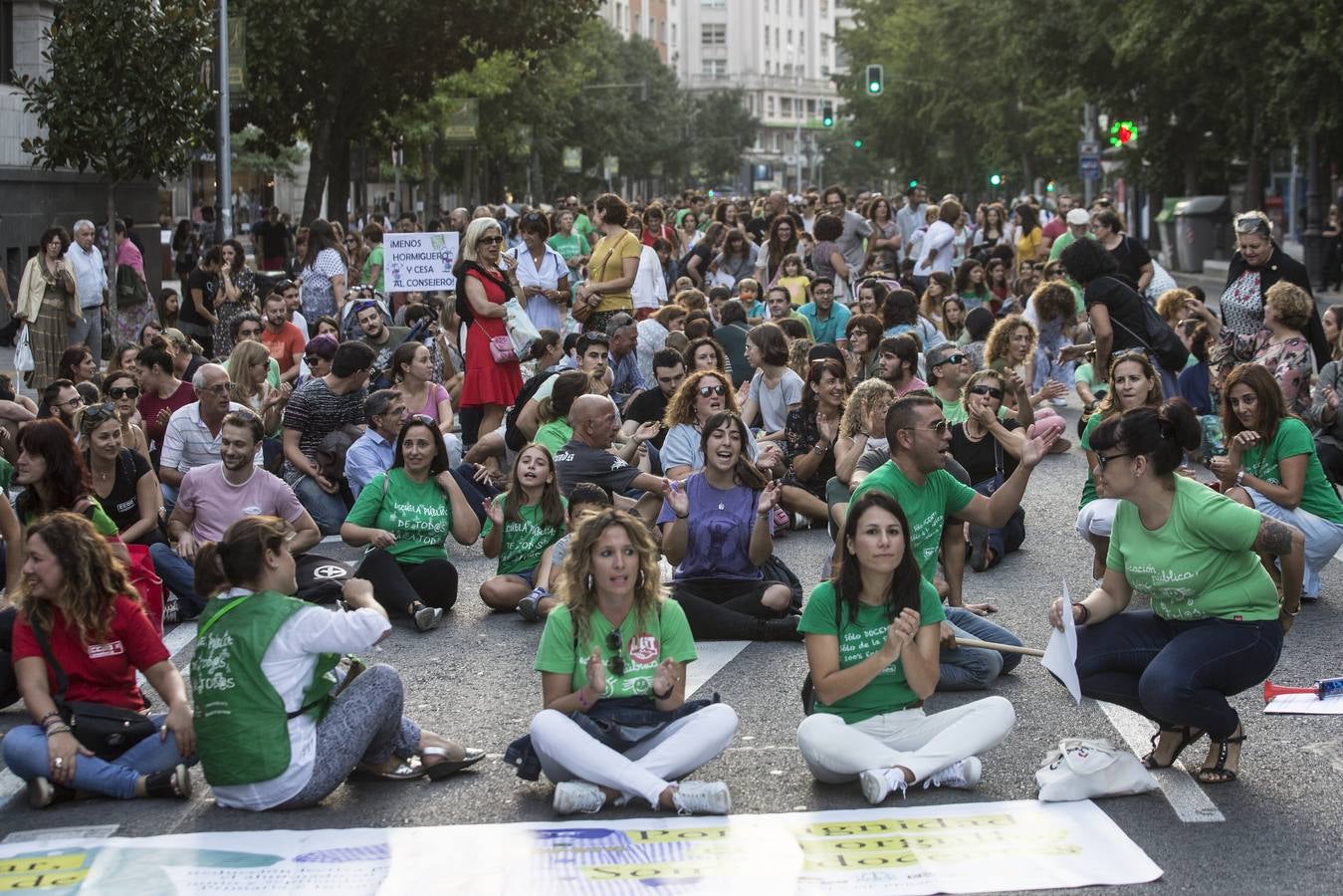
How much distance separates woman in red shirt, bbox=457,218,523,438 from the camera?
14.1 metres

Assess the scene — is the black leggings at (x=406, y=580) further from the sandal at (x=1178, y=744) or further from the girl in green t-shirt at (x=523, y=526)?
the sandal at (x=1178, y=744)

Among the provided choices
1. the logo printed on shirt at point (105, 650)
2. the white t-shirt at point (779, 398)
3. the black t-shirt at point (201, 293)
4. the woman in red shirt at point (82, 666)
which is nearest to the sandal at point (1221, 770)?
the woman in red shirt at point (82, 666)

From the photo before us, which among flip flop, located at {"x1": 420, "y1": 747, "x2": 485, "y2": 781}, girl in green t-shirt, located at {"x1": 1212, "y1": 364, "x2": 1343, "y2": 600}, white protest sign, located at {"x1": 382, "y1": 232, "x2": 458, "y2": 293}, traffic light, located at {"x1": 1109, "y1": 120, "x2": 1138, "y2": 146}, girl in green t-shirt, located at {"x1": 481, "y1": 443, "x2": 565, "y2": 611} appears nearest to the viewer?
flip flop, located at {"x1": 420, "y1": 747, "x2": 485, "y2": 781}

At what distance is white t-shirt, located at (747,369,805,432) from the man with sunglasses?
443cm

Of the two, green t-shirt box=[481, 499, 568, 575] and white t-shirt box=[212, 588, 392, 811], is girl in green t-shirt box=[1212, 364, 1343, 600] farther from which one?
white t-shirt box=[212, 588, 392, 811]

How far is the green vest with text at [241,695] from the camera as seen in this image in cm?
644

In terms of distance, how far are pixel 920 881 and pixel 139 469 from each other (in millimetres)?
5413

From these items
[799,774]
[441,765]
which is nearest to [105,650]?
[441,765]

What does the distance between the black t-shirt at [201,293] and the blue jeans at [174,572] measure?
11.2m

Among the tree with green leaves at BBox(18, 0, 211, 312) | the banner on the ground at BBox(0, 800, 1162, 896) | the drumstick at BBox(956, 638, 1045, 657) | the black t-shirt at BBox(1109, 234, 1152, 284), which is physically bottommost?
the banner on the ground at BBox(0, 800, 1162, 896)

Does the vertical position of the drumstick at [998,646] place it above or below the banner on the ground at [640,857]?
above

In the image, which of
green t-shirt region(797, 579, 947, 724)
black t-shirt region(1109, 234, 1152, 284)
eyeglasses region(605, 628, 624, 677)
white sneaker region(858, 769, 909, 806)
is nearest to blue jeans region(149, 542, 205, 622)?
eyeglasses region(605, 628, 624, 677)

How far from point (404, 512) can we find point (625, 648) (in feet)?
11.1

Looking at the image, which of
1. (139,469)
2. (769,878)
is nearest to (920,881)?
(769,878)
